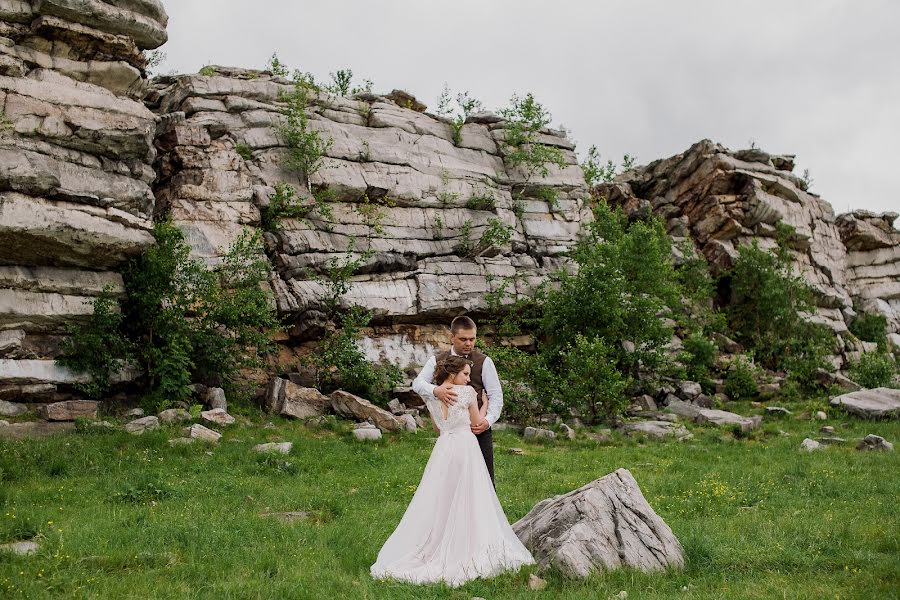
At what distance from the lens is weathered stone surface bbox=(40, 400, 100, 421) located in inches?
845

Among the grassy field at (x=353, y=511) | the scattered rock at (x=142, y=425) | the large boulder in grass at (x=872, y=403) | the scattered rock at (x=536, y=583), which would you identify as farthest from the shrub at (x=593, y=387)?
the scattered rock at (x=536, y=583)

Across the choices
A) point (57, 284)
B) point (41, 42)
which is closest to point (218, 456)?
point (57, 284)

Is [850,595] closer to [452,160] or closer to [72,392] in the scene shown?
[72,392]

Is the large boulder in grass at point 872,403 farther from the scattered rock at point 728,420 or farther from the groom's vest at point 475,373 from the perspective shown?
the groom's vest at point 475,373

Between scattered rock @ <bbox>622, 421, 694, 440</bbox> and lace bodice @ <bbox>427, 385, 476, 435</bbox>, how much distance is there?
14.6 metres

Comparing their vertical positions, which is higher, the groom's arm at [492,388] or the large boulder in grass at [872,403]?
the groom's arm at [492,388]

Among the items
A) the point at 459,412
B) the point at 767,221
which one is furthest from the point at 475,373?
the point at 767,221

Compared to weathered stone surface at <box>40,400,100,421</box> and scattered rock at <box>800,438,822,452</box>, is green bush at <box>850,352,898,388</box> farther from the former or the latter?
weathered stone surface at <box>40,400,100,421</box>

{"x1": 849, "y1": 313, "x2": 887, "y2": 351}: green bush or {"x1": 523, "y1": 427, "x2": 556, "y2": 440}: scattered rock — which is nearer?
{"x1": 523, "y1": 427, "x2": 556, "y2": 440}: scattered rock

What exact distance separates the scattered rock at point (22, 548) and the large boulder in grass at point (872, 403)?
2467 cm

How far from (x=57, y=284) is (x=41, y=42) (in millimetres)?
8763

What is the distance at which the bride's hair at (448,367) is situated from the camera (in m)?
10.0

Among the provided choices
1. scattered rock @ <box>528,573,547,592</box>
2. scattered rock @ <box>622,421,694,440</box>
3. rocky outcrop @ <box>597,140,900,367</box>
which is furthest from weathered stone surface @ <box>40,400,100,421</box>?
rocky outcrop @ <box>597,140,900,367</box>

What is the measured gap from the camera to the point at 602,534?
935 centimetres
